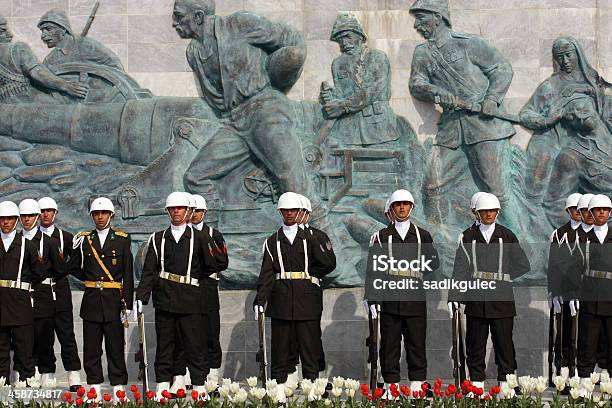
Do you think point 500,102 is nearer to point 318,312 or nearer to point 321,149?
point 321,149

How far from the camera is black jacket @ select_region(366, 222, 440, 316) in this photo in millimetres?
13234

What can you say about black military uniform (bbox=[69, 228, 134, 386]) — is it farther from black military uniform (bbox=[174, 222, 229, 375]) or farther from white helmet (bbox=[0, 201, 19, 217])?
white helmet (bbox=[0, 201, 19, 217])

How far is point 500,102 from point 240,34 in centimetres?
313

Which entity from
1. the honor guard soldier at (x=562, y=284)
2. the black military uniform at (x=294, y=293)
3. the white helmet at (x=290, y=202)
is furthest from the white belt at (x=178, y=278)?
the honor guard soldier at (x=562, y=284)

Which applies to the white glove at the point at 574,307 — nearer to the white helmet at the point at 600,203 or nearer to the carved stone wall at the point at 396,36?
the white helmet at the point at 600,203

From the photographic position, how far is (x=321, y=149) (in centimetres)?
1545

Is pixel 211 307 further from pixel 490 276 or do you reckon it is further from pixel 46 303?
pixel 490 276

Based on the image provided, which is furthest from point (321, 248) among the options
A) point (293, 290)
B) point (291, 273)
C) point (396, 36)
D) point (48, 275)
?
point (396, 36)

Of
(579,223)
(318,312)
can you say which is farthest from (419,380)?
(579,223)

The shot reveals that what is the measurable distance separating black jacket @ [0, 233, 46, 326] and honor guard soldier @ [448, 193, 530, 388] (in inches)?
164

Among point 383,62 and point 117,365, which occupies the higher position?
point 383,62

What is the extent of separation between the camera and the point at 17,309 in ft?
42.8

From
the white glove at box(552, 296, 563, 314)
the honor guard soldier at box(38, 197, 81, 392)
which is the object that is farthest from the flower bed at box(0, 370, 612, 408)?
the honor guard soldier at box(38, 197, 81, 392)

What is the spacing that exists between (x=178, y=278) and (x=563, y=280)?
398 cm
